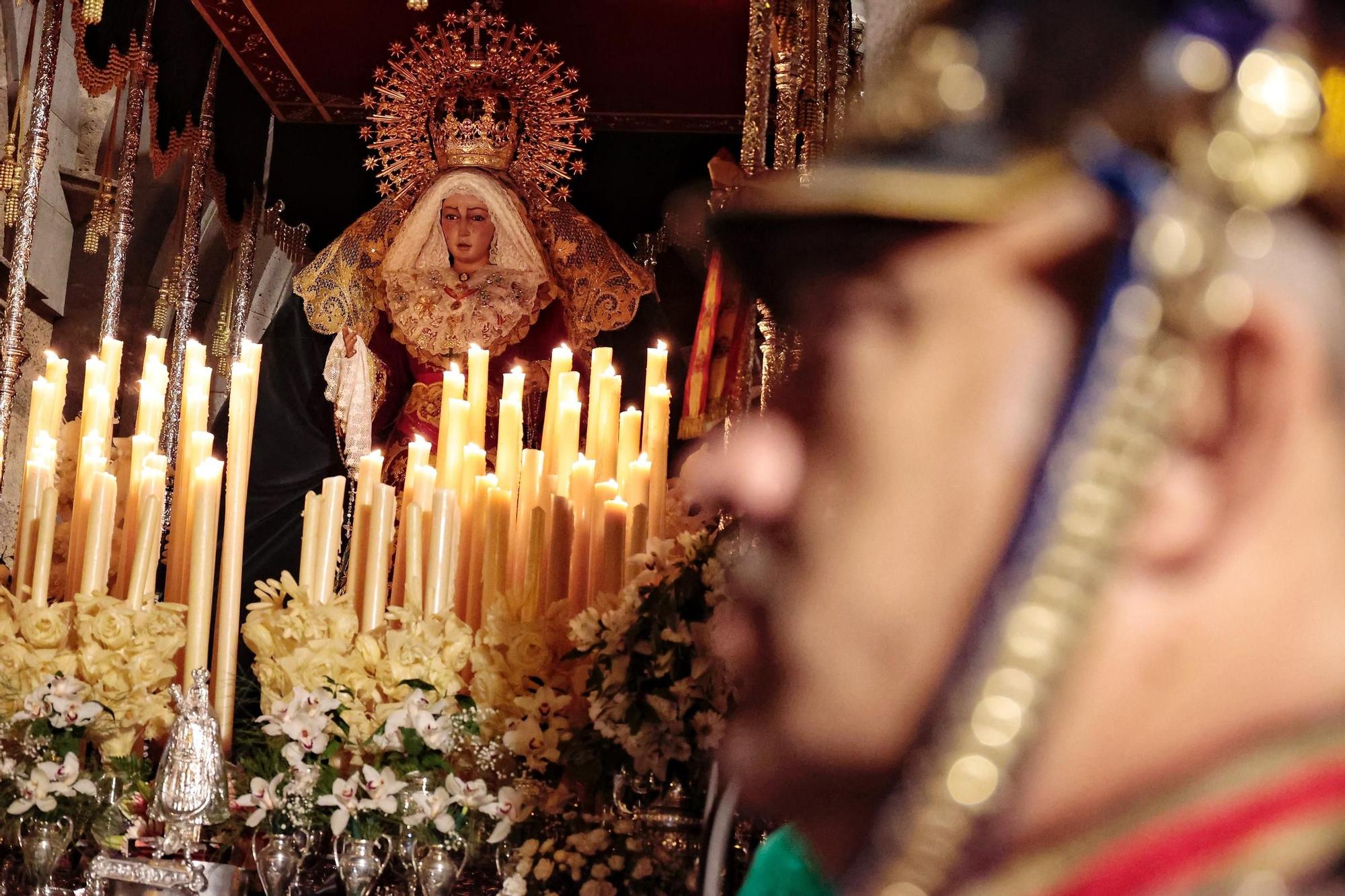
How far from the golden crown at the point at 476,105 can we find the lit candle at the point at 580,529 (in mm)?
2019

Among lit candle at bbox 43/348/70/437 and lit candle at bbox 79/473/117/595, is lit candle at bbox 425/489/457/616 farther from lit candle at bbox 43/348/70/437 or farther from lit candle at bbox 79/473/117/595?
lit candle at bbox 43/348/70/437

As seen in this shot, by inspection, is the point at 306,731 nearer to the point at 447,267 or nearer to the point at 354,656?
the point at 354,656

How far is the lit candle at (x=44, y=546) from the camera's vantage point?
1541mm

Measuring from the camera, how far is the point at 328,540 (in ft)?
5.08

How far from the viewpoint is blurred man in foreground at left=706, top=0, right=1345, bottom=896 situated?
0.87 feet

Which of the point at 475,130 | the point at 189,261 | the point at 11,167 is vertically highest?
the point at 475,130

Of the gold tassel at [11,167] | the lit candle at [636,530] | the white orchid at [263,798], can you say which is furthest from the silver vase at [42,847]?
the gold tassel at [11,167]

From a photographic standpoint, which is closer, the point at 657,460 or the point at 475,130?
the point at 657,460

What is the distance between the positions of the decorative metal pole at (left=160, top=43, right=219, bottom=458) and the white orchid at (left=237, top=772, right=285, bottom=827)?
2.13 meters

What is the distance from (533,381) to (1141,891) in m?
3.23

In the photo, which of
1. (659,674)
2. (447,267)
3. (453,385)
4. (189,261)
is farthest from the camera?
(447,267)

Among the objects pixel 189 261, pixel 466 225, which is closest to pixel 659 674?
pixel 466 225

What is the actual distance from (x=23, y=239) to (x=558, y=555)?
58.6 inches

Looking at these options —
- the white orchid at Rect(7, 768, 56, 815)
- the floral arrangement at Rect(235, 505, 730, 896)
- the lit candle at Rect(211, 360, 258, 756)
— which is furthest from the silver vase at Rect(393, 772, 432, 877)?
the white orchid at Rect(7, 768, 56, 815)
